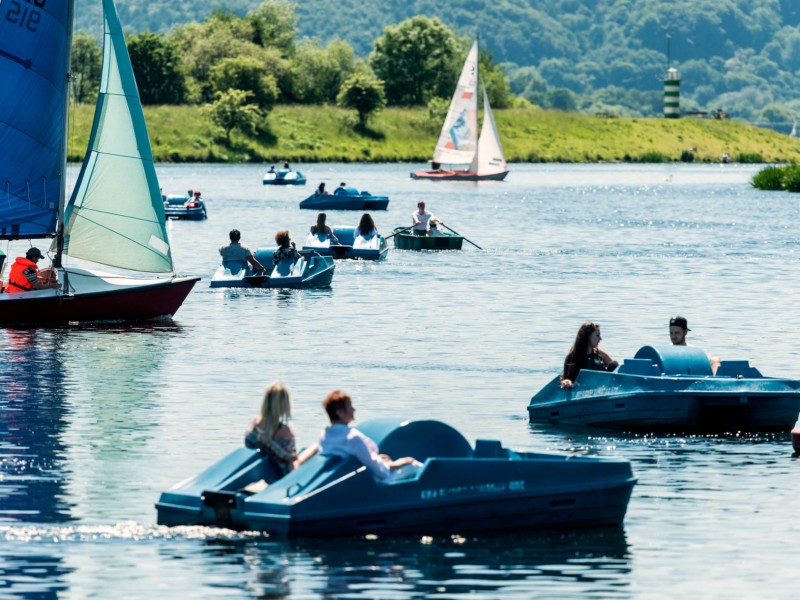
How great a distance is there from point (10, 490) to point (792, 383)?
1188 centimetres

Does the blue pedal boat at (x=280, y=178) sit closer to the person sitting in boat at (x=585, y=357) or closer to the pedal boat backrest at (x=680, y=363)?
the person sitting in boat at (x=585, y=357)

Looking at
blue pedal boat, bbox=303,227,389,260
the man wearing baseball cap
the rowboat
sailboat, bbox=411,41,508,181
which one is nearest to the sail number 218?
the man wearing baseball cap

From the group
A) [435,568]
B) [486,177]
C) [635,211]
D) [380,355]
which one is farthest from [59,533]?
[486,177]

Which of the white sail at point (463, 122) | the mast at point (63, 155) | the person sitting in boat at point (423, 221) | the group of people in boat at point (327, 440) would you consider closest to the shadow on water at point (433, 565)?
the group of people in boat at point (327, 440)

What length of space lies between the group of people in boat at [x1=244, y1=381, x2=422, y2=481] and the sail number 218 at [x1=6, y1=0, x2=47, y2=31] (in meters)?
24.0

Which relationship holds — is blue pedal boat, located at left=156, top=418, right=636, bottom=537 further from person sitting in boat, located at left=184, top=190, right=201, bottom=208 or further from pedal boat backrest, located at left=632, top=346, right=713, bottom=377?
person sitting in boat, located at left=184, top=190, right=201, bottom=208

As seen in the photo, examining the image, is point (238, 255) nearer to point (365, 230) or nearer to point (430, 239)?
point (365, 230)

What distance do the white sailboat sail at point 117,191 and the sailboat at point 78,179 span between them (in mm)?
23

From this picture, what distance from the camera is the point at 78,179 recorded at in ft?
139

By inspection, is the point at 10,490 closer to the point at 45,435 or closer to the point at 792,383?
the point at 45,435

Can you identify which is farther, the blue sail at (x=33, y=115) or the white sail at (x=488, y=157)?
the white sail at (x=488, y=157)

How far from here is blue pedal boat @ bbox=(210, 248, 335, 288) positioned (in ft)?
171

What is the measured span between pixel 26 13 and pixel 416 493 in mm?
25393

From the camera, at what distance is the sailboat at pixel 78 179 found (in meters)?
42.1
